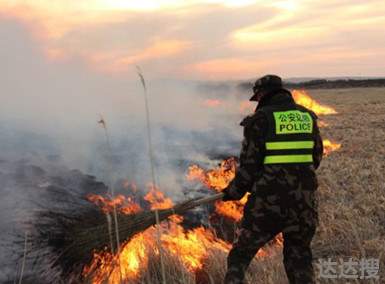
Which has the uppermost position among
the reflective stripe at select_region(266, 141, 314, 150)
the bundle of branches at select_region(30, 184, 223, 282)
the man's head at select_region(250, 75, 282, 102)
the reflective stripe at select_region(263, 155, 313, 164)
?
the man's head at select_region(250, 75, 282, 102)

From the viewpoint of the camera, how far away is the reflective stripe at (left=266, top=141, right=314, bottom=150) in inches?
164

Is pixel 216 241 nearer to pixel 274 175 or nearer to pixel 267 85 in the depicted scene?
pixel 274 175

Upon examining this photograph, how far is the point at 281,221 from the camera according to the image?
421 cm

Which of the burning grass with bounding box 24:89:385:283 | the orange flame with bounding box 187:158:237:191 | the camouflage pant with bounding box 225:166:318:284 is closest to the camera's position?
the camouflage pant with bounding box 225:166:318:284

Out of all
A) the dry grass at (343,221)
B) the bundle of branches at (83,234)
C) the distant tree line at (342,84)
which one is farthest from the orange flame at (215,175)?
the distant tree line at (342,84)

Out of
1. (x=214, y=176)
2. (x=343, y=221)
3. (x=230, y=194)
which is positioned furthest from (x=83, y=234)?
(x=214, y=176)

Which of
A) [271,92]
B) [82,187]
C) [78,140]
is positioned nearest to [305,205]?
[271,92]

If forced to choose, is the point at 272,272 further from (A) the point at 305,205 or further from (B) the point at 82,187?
(B) the point at 82,187

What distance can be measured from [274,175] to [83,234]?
6.18ft

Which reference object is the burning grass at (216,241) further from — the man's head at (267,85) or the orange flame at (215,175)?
the man's head at (267,85)

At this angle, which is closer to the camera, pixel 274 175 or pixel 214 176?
pixel 274 175

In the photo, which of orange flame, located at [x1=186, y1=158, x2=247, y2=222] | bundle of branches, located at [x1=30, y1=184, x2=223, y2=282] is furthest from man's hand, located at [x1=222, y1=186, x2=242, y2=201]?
orange flame, located at [x1=186, y1=158, x2=247, y2=222]

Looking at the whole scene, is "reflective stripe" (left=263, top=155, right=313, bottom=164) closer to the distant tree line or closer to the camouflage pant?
Answer: the camouflage pant

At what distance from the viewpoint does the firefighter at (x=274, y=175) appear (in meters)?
4.15
